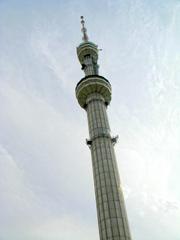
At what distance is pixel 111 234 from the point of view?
30.2 m

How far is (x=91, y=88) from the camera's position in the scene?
4553cm

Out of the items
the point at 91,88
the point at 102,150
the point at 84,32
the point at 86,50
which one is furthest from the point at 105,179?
the point at 84,32

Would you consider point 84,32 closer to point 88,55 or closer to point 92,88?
point 88,55

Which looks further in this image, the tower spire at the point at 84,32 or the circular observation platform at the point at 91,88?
the tower spire at the point at 84,32

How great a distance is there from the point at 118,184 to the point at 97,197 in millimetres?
3150

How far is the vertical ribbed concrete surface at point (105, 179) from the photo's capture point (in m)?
30.9

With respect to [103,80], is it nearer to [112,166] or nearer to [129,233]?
[112,166]

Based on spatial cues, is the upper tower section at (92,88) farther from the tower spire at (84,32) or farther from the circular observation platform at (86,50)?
the tower spire at (84,32)

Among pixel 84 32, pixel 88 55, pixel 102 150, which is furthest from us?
pixel 84 32

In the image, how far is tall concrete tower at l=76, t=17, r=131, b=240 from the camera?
103ft

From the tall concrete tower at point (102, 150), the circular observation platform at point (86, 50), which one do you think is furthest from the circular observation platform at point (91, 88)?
the circular observation platform at point (86, 50)

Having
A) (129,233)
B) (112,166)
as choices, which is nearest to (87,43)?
(112,166)

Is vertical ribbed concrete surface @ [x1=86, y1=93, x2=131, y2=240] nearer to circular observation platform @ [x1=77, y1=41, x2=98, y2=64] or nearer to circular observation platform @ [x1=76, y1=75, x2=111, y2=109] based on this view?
circular observation platform @ [x1=76, y1=75, x2=111, y2=109]

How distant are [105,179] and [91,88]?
55.0 ft
